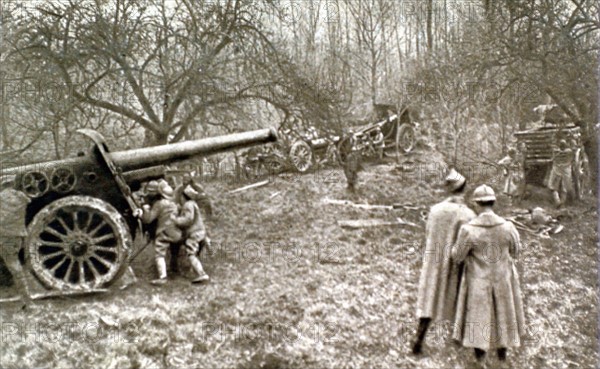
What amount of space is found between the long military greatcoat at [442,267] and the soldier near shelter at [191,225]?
6.61ft

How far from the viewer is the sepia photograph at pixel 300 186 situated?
3684 millimetres

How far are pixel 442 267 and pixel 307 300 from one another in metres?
1.19

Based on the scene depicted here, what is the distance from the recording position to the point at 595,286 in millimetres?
4543

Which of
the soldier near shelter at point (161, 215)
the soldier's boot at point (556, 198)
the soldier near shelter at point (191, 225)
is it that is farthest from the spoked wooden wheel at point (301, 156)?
the soldier's boot at point (556, 198)

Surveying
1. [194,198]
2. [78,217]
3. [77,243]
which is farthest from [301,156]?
[77,243]

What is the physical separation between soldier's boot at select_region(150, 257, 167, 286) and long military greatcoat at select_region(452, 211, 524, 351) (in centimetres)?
251

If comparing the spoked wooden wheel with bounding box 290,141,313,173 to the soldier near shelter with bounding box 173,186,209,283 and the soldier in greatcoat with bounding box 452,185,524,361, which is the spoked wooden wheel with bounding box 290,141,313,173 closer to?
the soldier near shelter with bounding box 173,186,209,283

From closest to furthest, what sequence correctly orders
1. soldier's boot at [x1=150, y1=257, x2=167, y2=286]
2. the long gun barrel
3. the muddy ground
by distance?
the muddy ground < soldier's boot at [x1=150, y1=257, x2=167, y2=286] < the long gun barrel

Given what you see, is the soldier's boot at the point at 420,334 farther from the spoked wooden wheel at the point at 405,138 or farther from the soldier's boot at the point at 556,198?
the soldier's boot at the point at 556,198

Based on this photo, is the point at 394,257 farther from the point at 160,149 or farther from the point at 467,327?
the point at 160,149

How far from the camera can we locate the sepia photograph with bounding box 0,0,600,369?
3684 millimetres

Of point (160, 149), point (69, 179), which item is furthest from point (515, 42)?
point (69, 179)

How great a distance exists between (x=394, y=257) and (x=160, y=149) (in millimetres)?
2518

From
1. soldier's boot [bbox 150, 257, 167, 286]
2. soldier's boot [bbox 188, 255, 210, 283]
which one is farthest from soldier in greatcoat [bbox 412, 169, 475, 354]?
soldier's boot [bbox 150, 257, 167, 286]
